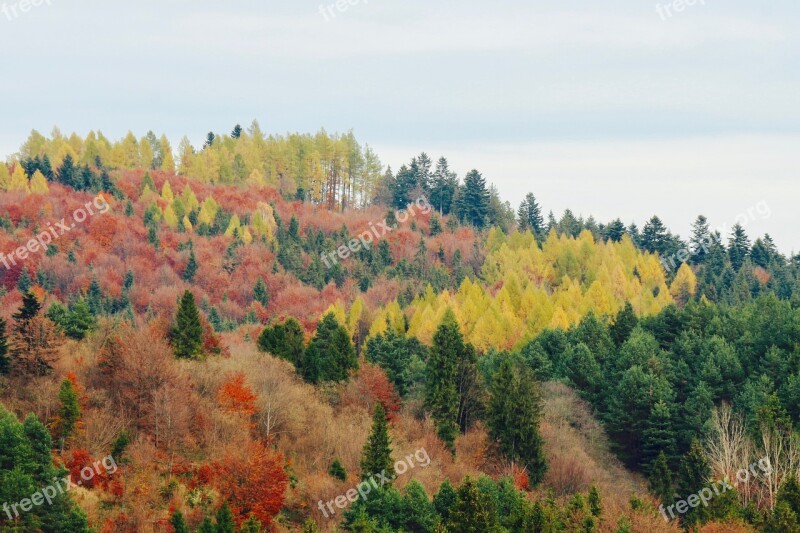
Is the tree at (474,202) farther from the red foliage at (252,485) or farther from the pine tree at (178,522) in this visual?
the pine tree at (178,522)

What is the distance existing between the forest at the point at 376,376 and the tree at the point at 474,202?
415 inches

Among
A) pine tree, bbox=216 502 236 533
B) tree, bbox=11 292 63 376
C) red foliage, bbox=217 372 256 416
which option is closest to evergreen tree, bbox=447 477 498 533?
pine tree, bbox=216 502 236 533

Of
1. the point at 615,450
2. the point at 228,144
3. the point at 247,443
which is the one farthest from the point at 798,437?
the point at 228,144

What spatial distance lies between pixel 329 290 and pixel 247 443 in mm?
62529

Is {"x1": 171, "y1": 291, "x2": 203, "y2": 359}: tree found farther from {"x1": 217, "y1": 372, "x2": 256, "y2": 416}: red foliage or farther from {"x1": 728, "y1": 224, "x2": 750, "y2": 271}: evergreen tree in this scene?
{"x1": 728, "y1": 224, "x2": 750, "y2": 271}: evergreen tree

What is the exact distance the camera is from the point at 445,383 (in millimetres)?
67438

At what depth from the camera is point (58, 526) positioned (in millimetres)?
43344

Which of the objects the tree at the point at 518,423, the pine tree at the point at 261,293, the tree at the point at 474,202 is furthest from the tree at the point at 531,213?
the tree at the point at 518,423

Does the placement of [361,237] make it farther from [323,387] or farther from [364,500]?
[364,500]

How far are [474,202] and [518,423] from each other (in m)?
87.1

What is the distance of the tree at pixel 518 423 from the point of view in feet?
207

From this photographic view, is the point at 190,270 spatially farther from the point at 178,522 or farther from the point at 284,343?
the point at 178,522

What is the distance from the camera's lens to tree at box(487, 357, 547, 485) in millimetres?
63125

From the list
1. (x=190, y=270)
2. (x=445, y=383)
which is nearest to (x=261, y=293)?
(x=190, y=270)
